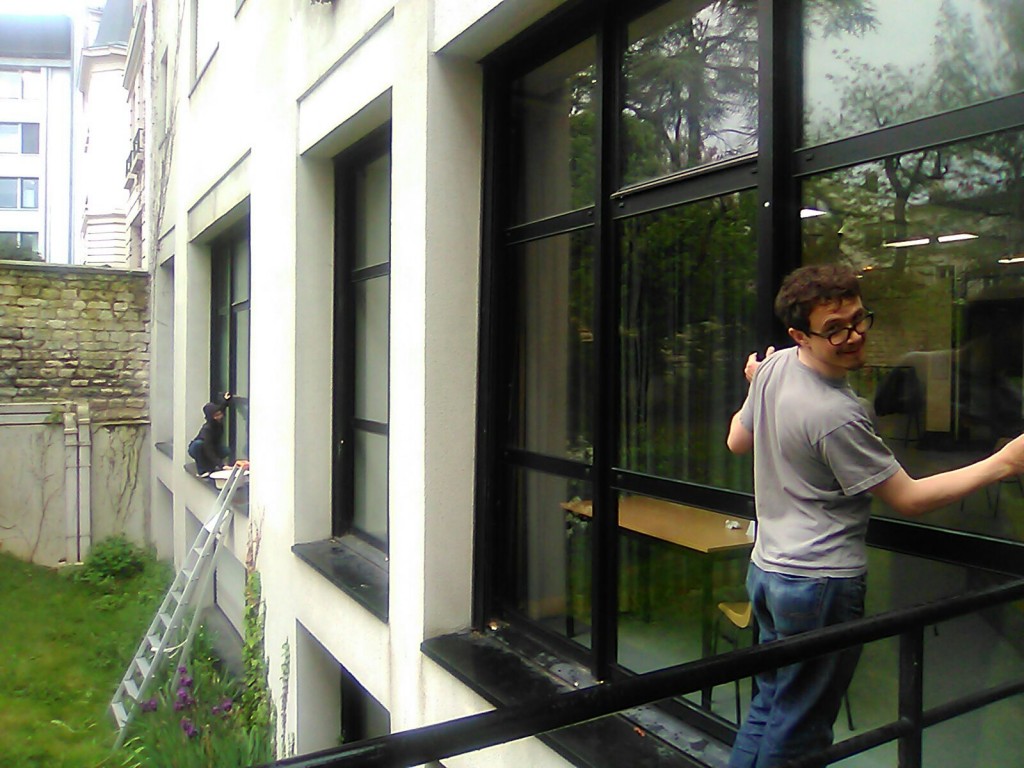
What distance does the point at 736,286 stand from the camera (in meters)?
2.64

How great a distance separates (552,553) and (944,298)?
6.66 ft

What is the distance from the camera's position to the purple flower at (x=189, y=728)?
6.12 metres

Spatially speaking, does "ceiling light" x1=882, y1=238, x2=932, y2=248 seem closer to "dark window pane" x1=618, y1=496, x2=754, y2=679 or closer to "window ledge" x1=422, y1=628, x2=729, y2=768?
"dark window pane" x1=618, y1=496, x2=754, y2=679

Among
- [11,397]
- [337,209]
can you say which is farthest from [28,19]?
[337,209]

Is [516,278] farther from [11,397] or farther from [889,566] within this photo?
[11,397]

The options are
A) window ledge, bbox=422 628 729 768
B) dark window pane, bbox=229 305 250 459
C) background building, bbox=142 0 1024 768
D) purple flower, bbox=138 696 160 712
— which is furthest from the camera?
dark window pane, bbox=229 305 250 459

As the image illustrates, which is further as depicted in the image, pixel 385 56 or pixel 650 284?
pixel 385 56

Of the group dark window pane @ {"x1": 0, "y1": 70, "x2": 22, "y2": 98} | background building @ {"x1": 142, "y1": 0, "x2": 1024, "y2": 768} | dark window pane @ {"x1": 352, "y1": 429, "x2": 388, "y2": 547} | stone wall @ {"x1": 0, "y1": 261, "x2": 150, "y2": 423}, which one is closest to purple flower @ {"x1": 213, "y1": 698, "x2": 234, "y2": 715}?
background building @ {"x1": 142, "y1": 0, "x2": 1024, "y2": 768}

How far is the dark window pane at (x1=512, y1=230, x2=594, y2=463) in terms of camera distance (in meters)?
3.41

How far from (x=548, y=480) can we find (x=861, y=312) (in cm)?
195

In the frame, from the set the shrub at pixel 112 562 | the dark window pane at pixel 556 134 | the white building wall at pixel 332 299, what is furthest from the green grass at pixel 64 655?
the dark window pane at pixel 556 134

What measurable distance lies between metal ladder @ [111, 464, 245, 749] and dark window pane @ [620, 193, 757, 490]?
5152 mm

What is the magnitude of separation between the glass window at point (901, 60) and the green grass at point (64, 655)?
6.90 m

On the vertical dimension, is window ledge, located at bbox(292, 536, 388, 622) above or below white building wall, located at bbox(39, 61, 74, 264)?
below
